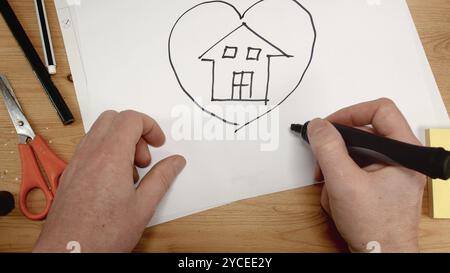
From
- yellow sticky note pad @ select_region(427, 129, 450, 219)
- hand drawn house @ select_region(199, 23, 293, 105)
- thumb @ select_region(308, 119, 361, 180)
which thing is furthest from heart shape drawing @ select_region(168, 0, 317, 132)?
yellow sticky note pad @ select_region(427, 129, 450, 219)

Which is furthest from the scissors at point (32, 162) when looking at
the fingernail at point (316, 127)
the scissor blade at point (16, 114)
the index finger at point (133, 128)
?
the fingernail at point (316, 127)

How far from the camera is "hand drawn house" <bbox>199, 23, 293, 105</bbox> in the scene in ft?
1.71

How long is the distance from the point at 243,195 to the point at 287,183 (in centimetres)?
7

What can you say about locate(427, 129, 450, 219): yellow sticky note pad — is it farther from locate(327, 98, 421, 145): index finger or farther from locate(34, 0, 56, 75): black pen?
locate(34, 0, 56, 75): black pen

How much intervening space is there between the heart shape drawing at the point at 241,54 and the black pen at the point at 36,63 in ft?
0.56

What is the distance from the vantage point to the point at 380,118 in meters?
0.47

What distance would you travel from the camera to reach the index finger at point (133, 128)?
0.44m

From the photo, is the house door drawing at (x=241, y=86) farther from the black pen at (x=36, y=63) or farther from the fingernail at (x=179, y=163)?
the black pen at (x=36, y=63)

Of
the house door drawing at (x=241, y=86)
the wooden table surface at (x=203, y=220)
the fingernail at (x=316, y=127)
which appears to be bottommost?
the wooden table surface at (x=203, y=220)

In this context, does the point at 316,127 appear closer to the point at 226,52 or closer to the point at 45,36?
the point at 226,52

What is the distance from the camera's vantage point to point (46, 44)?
520 millimetres

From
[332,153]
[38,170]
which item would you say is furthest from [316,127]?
[38,170]

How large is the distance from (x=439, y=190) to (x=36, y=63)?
0.62 metres

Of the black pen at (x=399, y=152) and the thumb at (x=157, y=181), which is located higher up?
the black pen at (x=399, y=152)
